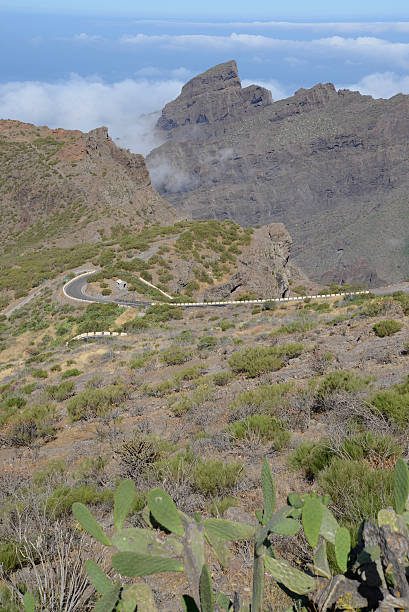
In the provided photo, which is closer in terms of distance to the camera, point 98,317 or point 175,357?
point 175,357

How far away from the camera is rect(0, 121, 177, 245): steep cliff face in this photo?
71.6m

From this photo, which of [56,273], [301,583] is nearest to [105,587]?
[301,583]

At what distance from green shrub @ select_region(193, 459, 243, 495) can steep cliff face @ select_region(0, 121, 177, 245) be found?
214ft

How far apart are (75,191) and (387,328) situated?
76026 mm

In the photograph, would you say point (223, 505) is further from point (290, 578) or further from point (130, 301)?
point (130, 301)

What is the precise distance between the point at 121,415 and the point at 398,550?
30.5 ft

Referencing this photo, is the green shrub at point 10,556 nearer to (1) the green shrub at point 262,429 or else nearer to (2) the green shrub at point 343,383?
(1) the green shrub at point 262,429

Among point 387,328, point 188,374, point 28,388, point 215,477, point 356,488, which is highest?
point 356,488

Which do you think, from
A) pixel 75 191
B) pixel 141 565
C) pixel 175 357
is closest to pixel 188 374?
pixel 175 357

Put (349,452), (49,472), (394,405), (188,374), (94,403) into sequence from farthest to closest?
(188,374) < (94,403) < (49,472) < (394,405) < (349,452)

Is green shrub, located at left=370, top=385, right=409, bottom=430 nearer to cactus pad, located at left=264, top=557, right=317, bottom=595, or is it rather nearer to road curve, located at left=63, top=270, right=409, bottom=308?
cactus pad, located at left=264, top=557, right=317, bottom=595

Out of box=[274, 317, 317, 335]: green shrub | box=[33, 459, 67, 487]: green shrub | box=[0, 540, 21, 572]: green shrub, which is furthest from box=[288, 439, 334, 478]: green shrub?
box=[274, 317, 317, 335]: green shrub

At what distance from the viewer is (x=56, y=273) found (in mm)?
45812

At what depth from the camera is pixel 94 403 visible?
1157 cm
